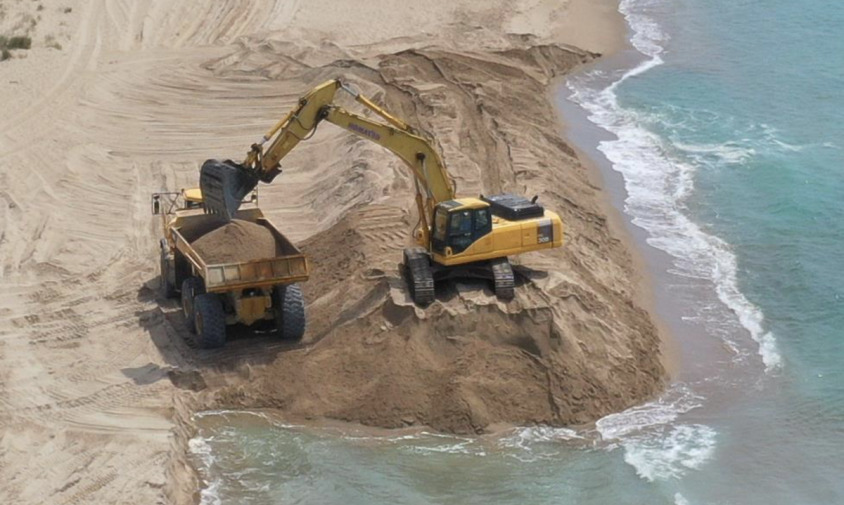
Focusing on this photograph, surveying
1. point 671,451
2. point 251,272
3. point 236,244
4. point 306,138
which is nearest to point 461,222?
point 306,138

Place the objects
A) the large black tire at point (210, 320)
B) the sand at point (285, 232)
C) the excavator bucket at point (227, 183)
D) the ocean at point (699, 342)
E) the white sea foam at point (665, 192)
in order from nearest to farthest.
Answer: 1. the ocean at point (699, 342)
2. the sand at point (285, 232)
3. the large black tire at point (210, 320)
4. the excavator bucket at point (227, 183)
5. the white sea foam at point (665, 192)

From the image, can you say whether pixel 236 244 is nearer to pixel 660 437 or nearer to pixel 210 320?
pixel 210 320

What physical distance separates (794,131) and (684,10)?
16986mm

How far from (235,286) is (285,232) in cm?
640

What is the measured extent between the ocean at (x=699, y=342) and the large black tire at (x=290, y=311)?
184 cm

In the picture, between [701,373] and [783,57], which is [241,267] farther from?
[783,57]

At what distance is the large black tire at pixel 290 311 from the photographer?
71.5 feet

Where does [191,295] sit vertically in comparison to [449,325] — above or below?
above

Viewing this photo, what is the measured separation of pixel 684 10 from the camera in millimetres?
52438

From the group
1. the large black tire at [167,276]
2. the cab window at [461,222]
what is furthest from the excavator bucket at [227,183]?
the cab window at [461,222]

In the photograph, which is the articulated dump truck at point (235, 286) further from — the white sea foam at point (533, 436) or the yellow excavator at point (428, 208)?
the white sea foam at point (533, 436)

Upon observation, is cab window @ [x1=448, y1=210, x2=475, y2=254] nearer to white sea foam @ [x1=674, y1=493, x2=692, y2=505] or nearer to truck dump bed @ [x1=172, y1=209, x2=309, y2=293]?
truck dump bed @ [x1=172, y1=209, x2=309, y2=293]

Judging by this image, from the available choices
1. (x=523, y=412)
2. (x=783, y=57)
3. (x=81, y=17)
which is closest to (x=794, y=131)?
(x=783, y=57)

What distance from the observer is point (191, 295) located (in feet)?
73.9
